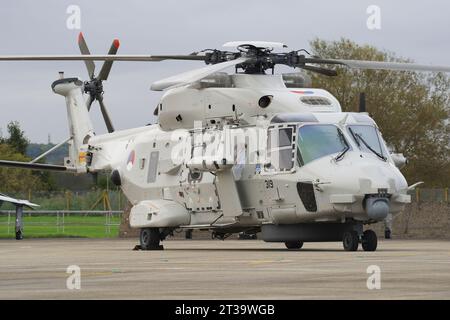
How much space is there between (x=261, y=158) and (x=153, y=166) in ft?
15.2

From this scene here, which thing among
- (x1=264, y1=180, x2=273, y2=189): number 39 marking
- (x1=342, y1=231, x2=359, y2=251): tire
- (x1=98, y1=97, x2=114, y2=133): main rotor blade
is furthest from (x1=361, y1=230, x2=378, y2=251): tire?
(x1=98, y1=97, x2=114, y2=133): main rotor blade

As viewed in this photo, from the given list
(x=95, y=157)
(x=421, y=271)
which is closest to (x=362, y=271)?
(x=421, y=271)

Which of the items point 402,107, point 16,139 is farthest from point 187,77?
point 16,139

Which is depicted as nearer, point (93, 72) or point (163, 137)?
point (163, 137)

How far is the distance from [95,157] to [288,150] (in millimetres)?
9580

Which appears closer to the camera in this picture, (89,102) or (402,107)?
(89,102)

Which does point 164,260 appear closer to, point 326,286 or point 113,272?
point 113,272

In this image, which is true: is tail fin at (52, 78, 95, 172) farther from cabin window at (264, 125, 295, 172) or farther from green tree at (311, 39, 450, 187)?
green tree at (311, 39, 450, 187)

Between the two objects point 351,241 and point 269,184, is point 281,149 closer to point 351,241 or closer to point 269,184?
point 269,184

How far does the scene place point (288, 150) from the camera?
26.9 meters

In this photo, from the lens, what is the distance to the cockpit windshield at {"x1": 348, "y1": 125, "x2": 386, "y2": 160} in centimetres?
2667

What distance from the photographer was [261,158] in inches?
1093

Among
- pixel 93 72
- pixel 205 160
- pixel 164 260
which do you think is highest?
pixel 93 72

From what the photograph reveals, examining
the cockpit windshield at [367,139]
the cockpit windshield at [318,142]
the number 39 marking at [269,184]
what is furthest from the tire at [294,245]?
the cockpit windshield at [367,139]
